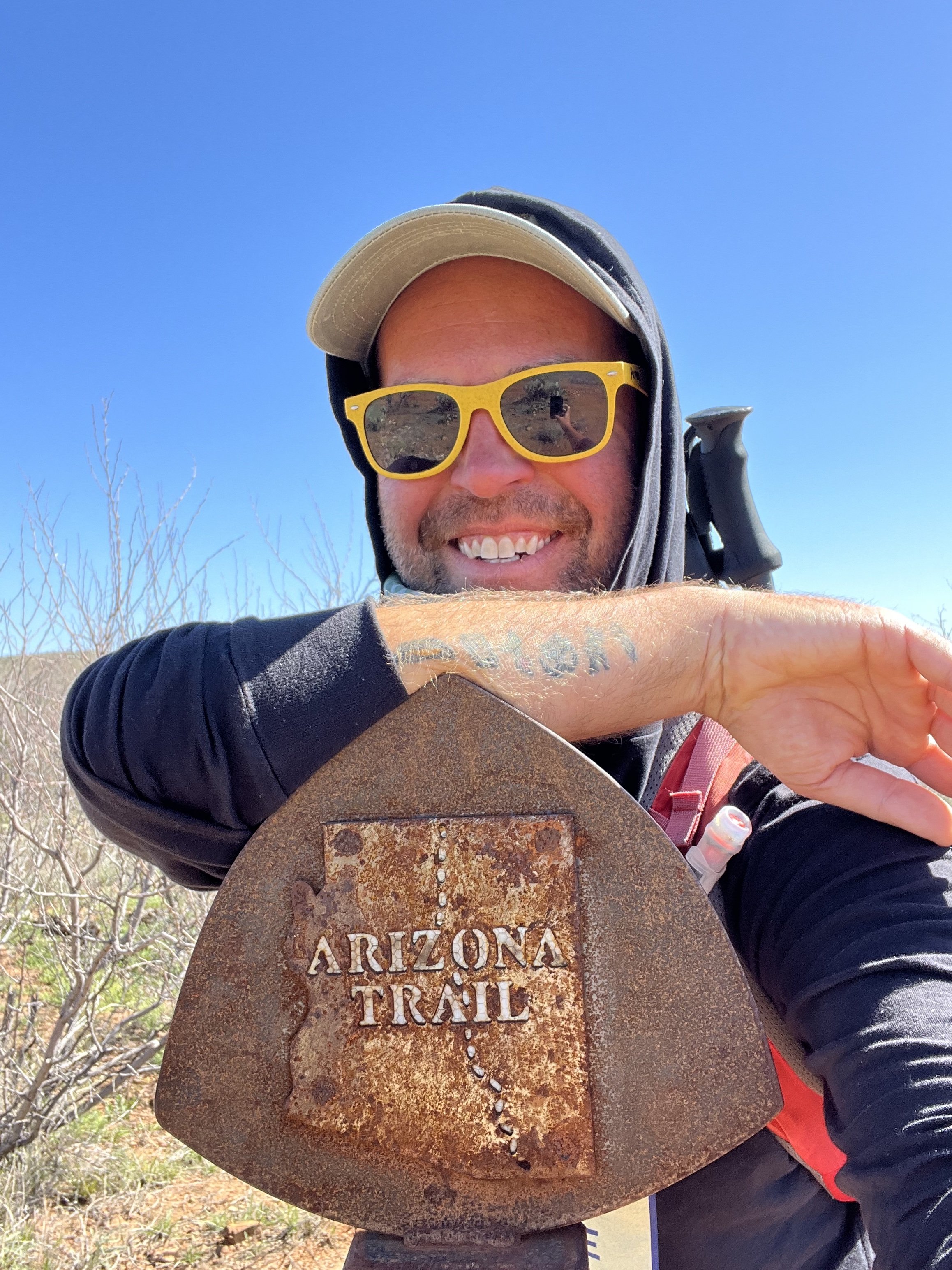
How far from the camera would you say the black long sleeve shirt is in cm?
90

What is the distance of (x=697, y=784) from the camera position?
1.24 m

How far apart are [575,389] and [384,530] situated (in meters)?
0.57

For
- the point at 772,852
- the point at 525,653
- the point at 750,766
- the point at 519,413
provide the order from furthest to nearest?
the point at 519,413
the point at 750,766
the point at 772,852
the point at 525,653

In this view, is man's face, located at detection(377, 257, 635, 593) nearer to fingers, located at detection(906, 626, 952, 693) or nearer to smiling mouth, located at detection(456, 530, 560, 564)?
smiling mouth, located at detection(456, 530, 560, 564)

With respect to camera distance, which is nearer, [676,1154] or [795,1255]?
[676,1154]

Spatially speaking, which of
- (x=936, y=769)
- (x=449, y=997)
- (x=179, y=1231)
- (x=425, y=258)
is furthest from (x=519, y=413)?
(x=179, y=1231)

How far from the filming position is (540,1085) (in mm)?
895

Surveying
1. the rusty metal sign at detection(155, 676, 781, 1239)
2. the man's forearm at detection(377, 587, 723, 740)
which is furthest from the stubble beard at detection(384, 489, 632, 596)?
the rusty metal sign at detection(155, 676, 781, 1239)

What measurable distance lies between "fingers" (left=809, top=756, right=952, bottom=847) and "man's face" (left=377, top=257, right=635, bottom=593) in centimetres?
77

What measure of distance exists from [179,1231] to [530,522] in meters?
3.72

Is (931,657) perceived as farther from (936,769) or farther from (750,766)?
(750,766)

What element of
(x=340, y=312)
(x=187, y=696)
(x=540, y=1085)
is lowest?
(x=540, y=1085)

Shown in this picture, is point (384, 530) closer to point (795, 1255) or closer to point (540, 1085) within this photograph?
point (540, 1085)

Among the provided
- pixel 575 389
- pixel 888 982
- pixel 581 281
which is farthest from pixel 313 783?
pixel 581 281
